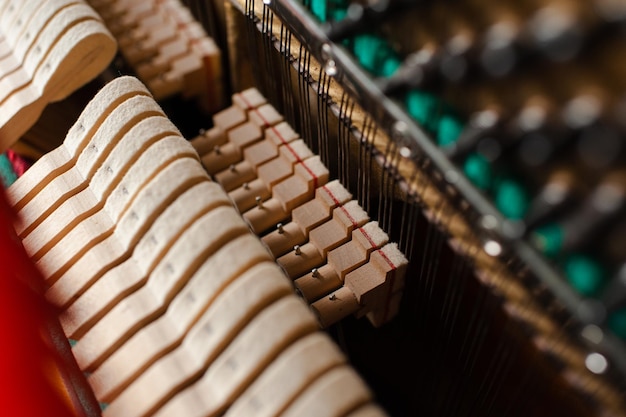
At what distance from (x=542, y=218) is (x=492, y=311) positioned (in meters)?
0.41

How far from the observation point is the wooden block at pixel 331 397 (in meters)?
1.28

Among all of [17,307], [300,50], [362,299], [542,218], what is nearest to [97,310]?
[17,307]

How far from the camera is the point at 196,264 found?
58.5 inches

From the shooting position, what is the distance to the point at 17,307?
5.64ft

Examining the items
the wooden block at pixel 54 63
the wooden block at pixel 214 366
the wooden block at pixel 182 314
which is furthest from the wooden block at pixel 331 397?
the wooden block at pixel 54 63

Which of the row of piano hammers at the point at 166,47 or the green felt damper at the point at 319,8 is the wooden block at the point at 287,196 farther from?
the row of piano hammers at the point at 166,47

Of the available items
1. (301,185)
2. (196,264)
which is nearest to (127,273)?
(196,264)

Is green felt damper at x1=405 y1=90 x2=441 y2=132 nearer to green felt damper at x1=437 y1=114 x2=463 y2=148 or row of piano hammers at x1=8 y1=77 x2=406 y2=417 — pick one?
green felt damper at x1=437 y1=114 x2=463 y2=148

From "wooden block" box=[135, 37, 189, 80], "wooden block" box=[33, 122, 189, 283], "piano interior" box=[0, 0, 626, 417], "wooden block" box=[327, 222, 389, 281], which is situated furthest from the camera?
"wooden block" box=[135, 37, 189, 80]

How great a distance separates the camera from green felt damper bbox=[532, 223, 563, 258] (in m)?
1.34

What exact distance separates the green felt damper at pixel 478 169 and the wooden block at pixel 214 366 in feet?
1.66

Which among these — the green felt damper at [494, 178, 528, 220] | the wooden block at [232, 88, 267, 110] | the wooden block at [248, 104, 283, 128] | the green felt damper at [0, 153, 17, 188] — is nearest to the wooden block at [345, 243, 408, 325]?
the green felt damper at [494, 178, 528, 220]

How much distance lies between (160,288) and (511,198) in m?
0.88

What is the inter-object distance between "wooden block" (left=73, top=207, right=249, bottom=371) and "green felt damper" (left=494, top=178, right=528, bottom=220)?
62 centimetres
